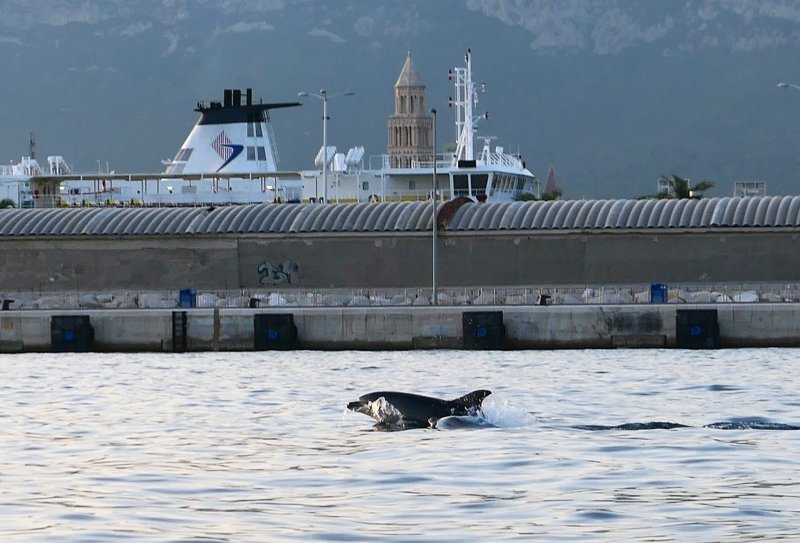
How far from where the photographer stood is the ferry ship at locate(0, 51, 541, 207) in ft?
314

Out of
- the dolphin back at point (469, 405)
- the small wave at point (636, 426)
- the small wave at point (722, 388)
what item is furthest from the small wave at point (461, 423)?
the small wave at point (722, 388)

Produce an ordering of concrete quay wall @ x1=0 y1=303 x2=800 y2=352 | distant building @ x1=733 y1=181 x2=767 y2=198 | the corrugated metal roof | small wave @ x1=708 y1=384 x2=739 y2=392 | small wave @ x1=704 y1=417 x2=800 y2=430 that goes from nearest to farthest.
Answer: small wave @ x1=704 y1=417 x2=800 y2=430 → small wave @ x1=708 y1=384 x2=739 y2=392 → concrete quay wall @ x1=0 y1=303 x2=800 y2=352 → the corrugated metal roof → distant building @ x1=733 y1=181 x2=767 y2=198

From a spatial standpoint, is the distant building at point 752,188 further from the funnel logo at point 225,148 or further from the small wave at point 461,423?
the small wave at point 461,423

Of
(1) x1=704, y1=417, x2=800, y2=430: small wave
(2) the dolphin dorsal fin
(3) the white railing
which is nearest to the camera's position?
(1) x1=704, y1=417, x2=800, y2=430: small wave

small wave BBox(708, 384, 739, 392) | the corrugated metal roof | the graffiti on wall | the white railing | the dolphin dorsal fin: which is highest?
the corrugated metal roof

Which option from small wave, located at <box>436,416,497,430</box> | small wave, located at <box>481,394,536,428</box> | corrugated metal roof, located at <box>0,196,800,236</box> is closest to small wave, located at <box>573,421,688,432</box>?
small wave, located at <box>481,394,536,428</box>

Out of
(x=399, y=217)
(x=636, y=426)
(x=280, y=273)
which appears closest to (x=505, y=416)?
(x=636, y=426)

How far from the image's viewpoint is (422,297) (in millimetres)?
57844

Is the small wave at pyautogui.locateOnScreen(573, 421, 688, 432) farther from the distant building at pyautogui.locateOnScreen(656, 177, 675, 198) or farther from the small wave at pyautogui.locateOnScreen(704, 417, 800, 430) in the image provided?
the distant building at pyautogui.locateOnScreen(656, 177, 675, 198)

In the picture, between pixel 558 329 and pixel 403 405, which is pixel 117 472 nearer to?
pixel 403 405

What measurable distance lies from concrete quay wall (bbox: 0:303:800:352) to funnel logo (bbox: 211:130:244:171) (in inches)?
2047

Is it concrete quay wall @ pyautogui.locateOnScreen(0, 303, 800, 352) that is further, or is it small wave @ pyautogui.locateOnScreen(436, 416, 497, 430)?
concrete quay wall @ pyautogui.locateOnScreen(0, 303, 800, 352)

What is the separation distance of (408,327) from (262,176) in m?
51.9

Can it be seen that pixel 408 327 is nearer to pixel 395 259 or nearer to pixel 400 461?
pixel 395 259
